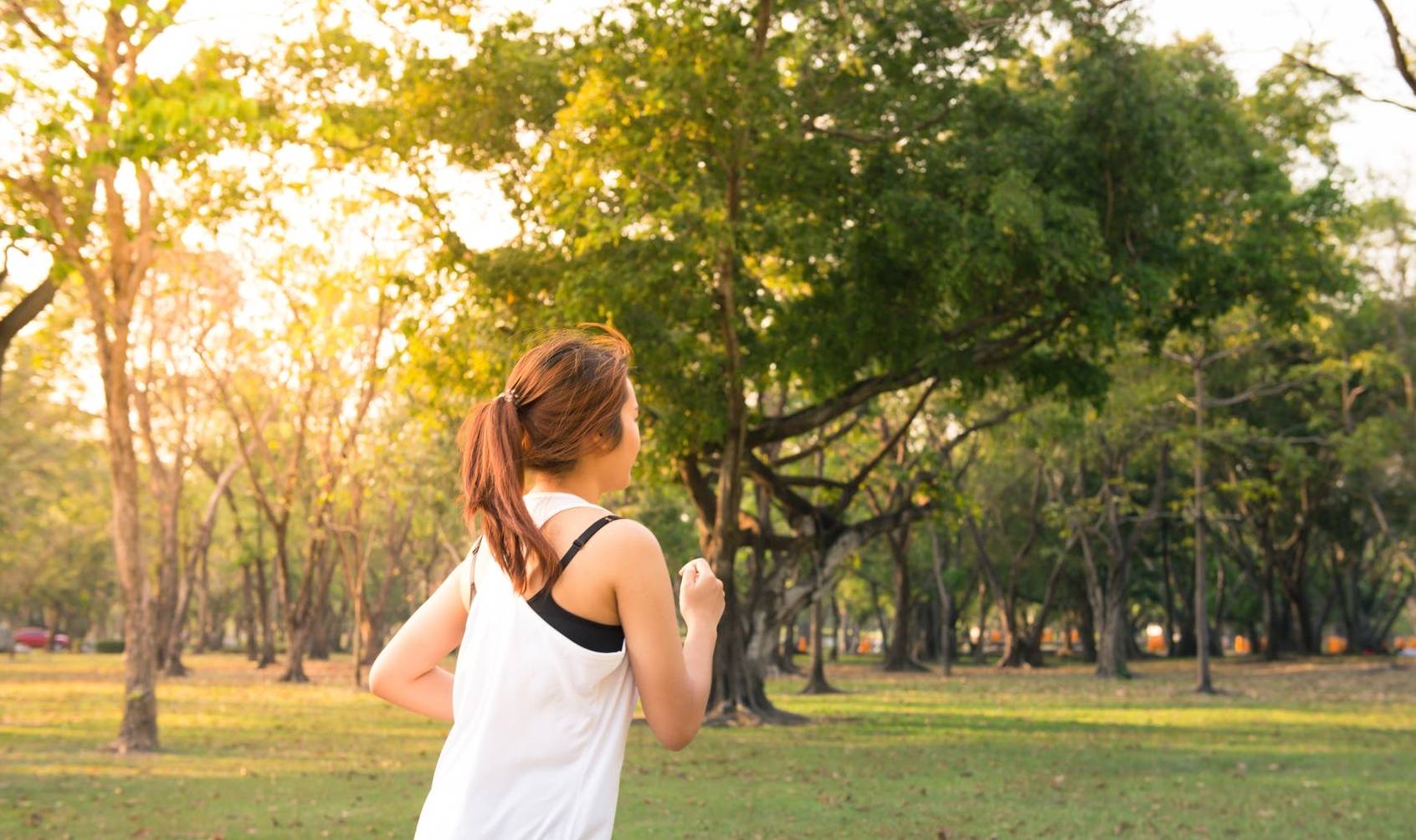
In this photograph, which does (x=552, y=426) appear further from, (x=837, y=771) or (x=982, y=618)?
(x=982, y=618)

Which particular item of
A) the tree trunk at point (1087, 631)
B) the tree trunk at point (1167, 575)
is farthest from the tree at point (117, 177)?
the tree trunk at point (1087, 631)

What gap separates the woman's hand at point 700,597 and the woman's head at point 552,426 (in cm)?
24

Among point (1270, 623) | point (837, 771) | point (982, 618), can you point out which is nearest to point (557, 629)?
point (837, 771)

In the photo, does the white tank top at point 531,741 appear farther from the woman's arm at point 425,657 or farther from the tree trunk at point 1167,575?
the tree trunk at point 1167,575

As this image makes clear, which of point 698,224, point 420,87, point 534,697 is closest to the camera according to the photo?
point 534,697

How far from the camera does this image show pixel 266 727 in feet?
77.5

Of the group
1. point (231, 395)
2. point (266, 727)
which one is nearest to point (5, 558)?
point (231, 395)

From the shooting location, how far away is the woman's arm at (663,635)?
8.23 ft

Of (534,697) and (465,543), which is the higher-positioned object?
(465,543)

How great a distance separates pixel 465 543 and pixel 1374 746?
41285 millimetres

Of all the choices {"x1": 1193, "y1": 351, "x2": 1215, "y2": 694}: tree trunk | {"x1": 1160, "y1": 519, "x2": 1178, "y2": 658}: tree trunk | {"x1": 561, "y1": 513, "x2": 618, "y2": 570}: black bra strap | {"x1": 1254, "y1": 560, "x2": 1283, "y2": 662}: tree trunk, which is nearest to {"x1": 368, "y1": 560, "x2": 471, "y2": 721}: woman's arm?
{"x1": 561, "y1": 513, "x2": 618, "y2": 570}: black bra strap

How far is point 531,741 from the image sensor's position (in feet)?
8.32

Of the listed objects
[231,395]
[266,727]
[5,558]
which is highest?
[231,395]

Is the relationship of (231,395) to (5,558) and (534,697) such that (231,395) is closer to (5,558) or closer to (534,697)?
(5,558)
